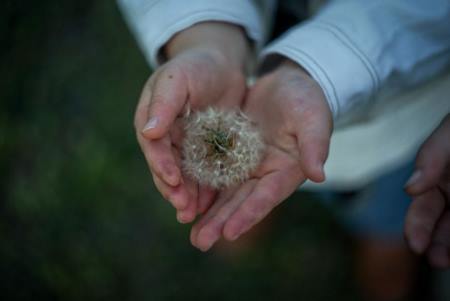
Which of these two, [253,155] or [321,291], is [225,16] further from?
[321,291]

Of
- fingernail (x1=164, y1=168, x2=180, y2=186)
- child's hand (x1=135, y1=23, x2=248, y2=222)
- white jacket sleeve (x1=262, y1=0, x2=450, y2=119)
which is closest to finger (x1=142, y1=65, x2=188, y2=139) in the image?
child's hand (x1=135, y1=23, x2=248, y2=222)

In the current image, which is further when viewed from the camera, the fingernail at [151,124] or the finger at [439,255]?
the finger at [439,255]

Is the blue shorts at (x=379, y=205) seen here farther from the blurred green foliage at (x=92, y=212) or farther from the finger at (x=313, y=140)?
the finger at (x=313, y=140)

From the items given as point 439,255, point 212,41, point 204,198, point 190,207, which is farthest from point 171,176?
point 439,255

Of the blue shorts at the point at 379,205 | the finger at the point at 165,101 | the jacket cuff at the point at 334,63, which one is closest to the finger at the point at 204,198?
the finger at the point at 165,101

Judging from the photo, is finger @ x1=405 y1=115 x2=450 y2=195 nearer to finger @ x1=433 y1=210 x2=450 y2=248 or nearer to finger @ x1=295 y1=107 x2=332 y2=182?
finger @ x1=433 y1=210 x2=450 y2=248

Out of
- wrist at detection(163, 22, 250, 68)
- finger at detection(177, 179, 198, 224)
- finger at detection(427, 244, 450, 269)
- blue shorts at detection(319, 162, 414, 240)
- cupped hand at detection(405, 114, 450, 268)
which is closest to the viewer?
finger at detection(177, 179, 198, 224)

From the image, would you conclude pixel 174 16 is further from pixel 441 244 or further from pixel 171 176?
pixel 441 244
